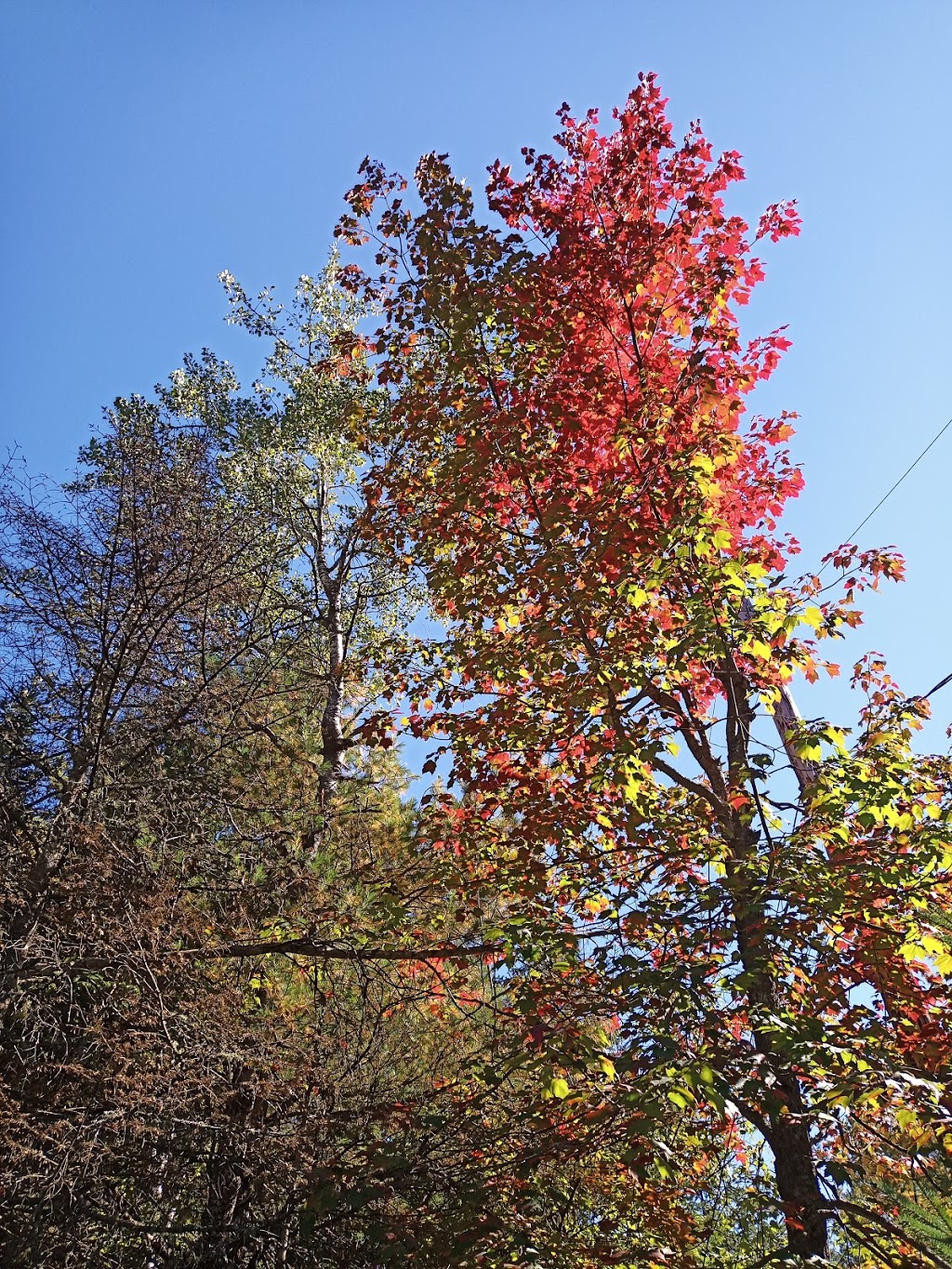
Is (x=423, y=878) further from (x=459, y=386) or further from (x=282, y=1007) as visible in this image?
(x=459, y=386)

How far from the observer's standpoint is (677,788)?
5750mm

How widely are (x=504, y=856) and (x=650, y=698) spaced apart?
1436mm

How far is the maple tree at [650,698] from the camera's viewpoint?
151 inches

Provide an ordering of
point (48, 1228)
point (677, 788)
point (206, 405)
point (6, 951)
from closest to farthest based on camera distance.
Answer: point (48, 1228) → point (6, 951) → point (677, 788) → point (206, 405)

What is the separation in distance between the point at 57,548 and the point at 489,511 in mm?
2775

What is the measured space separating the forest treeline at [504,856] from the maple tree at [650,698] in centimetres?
3

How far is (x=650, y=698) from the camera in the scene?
209 inches

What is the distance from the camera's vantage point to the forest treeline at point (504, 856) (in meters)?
3.82

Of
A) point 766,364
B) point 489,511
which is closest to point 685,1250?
point 489,511

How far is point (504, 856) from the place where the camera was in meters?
5.57

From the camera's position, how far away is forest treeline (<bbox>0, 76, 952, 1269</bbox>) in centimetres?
382

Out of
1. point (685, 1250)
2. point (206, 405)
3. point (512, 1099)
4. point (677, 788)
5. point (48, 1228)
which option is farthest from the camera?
point (206, 405)

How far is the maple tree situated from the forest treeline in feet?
0.11

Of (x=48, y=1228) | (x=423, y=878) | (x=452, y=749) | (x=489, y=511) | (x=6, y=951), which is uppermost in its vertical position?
(x=489, y=511)
